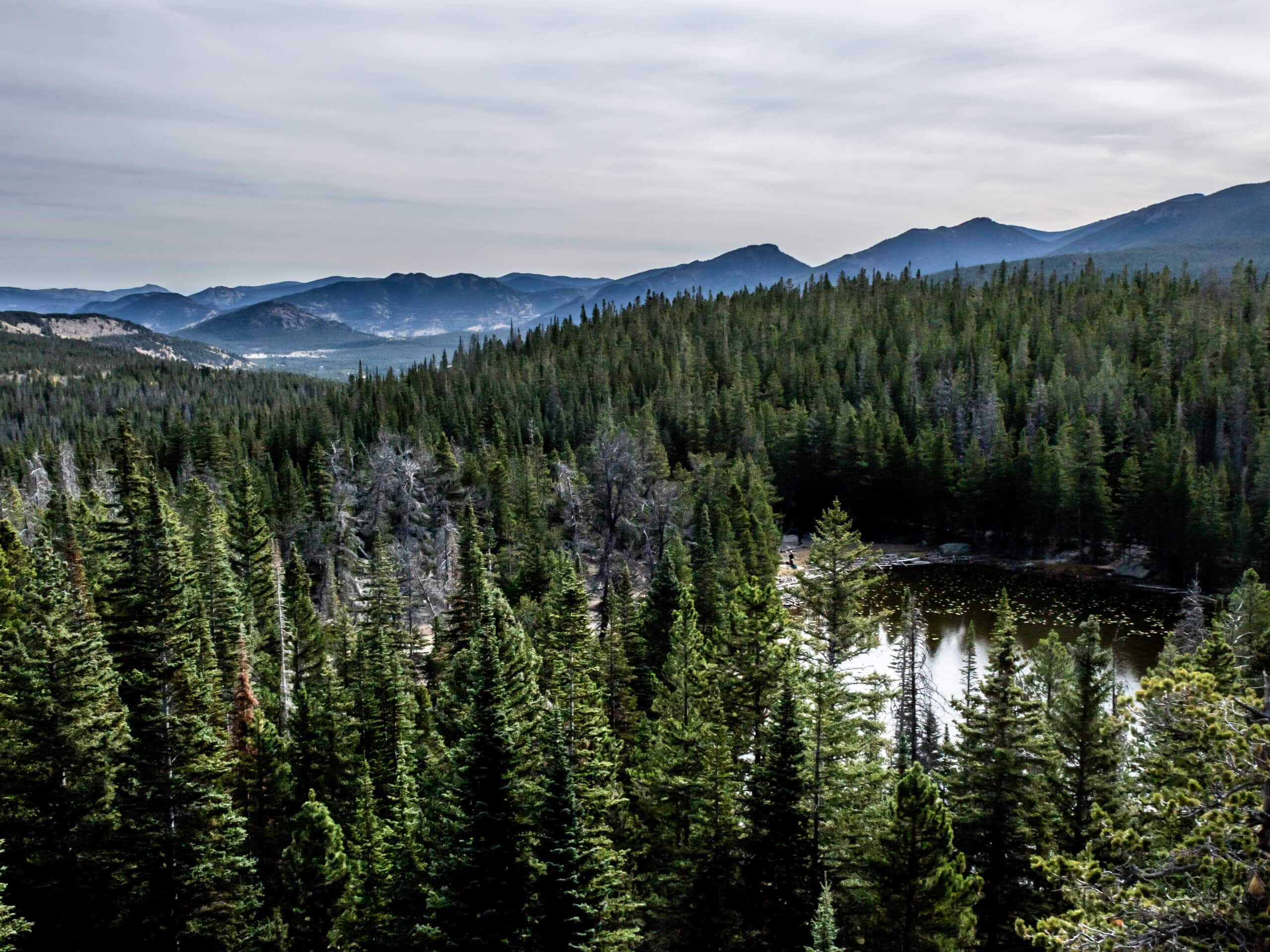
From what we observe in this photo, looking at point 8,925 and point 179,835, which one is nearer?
point 8,925

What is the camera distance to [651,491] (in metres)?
68.5

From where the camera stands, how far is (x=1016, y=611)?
225ft

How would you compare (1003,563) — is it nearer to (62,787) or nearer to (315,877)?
(315,877)

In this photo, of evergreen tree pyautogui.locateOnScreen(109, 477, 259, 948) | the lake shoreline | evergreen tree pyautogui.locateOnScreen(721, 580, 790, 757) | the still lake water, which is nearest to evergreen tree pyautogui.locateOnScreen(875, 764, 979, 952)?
evergreen tree pyautogui.locateOnScreen(721, 580, 790, 757)

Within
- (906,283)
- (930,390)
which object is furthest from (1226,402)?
(906,283)

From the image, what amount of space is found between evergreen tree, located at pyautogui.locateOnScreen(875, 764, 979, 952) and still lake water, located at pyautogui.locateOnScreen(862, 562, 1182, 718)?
1155 inches

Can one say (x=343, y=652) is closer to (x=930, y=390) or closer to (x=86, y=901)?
(x=86, y=901)

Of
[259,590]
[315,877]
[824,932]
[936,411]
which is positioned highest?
[936,411]

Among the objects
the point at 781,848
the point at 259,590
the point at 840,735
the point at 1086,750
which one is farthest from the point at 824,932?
the point at 259,590

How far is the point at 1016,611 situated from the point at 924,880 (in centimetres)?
5485

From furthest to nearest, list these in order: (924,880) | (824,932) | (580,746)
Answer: (580,746) < (924,880) < (824,932)

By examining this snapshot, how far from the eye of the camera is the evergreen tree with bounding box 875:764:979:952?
1908cm

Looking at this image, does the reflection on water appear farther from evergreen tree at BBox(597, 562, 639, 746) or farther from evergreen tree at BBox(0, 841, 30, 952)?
evergreen tree at BBox(0, 841, 30, 952)

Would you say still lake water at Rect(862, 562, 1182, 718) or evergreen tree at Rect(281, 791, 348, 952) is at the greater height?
evergreen tree at Rect(281, 791, 348, 952)
